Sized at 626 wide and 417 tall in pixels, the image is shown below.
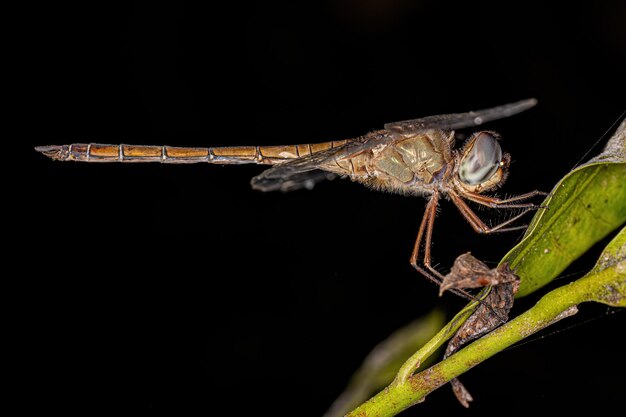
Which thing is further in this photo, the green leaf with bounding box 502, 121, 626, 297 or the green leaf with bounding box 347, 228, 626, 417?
the green leaf with bounding box 502, 121, 626, 297

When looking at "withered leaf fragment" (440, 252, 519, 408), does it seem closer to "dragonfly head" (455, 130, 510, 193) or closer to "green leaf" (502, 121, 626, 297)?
"green leaf" (502, 121, 626, 297)

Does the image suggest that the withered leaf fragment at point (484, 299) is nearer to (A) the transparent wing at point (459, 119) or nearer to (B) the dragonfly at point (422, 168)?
(A) the transparent wing at point (459, 119)

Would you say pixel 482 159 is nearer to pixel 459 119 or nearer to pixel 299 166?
pixel 459 119

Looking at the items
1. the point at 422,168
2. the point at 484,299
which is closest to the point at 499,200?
the point at 422,168

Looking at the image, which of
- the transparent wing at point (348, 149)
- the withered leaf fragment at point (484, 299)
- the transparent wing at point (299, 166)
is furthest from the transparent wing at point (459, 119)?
the withered leaf fragment at point (484, 299)

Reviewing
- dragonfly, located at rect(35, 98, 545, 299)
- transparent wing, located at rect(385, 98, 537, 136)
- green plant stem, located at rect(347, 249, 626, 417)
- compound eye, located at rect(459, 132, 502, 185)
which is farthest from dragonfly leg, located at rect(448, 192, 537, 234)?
green plant stem, located at rect(347, 249, 626, 417)

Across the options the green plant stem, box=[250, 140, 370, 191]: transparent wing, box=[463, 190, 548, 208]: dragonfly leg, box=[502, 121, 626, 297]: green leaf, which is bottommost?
the green plant stem
